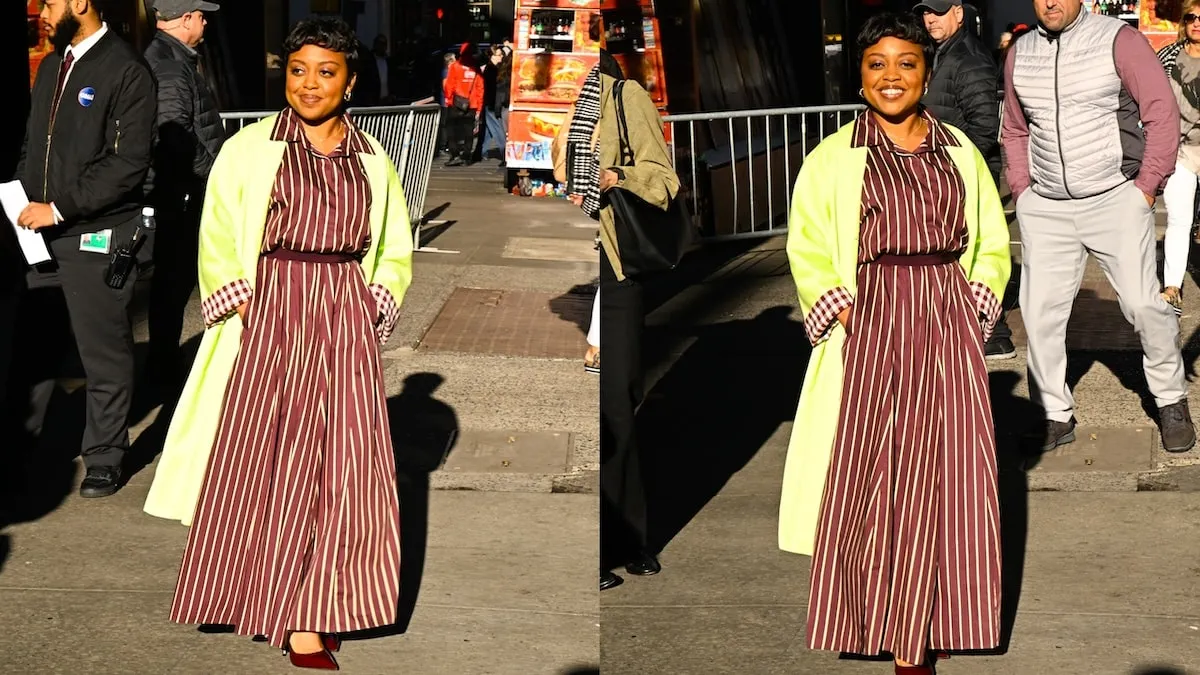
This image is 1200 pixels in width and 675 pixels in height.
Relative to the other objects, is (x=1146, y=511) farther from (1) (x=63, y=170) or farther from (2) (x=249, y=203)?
(1) (x=63, y=170)

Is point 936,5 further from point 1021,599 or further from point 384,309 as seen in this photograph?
point 384,309

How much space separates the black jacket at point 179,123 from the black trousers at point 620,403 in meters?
2.07

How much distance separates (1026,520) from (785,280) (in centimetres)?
299

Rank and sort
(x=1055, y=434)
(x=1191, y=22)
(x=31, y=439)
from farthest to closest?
(x=1191, y=22) → (x=1055, y=434) → (x=31, y=439)

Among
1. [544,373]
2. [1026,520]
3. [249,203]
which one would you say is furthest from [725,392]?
[249,203]

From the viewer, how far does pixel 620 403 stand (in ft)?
13.7

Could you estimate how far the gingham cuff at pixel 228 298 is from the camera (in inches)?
151

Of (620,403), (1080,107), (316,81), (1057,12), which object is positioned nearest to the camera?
(316,81)

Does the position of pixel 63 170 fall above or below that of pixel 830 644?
above

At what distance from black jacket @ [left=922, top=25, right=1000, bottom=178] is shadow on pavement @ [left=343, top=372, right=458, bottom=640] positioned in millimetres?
2429

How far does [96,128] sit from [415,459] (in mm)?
1686

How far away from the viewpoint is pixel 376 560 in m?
4.05

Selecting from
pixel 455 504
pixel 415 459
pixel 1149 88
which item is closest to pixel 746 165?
pixel 415 459

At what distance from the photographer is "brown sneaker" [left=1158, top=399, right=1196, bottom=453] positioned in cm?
577
